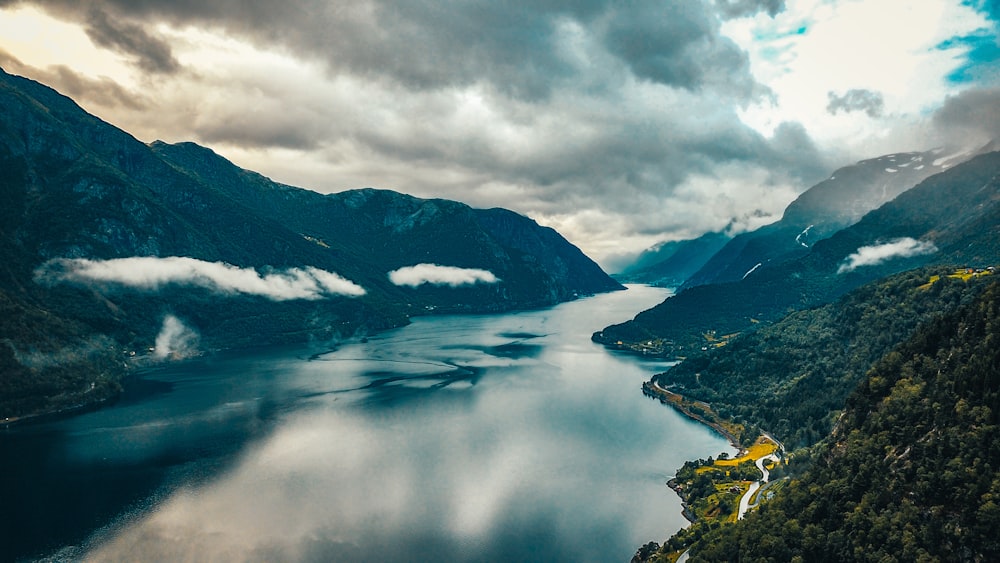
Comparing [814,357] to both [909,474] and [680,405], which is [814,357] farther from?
[909,474]

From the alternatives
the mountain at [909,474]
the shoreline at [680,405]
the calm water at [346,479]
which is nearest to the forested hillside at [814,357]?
the shoreline at [680,405]

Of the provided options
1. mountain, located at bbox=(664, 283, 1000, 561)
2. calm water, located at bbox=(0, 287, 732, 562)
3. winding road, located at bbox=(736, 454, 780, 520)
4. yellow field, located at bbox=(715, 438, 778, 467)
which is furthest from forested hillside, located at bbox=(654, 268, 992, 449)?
mountain, located at bbox=(664, 283, 1000, 561)

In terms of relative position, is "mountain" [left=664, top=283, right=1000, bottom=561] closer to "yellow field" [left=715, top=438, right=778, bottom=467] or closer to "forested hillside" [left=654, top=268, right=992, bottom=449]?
"yellow field" [left=715, top=438, right=778, bottom=467]

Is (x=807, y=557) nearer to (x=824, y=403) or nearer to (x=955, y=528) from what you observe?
(x=955, y=528)

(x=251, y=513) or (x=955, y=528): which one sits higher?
(x=955, y=528)

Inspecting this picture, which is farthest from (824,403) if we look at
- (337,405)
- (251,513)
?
(337,405)

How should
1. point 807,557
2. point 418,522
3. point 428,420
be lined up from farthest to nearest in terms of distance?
point 428,420 → point 418,522 → point 807,557
